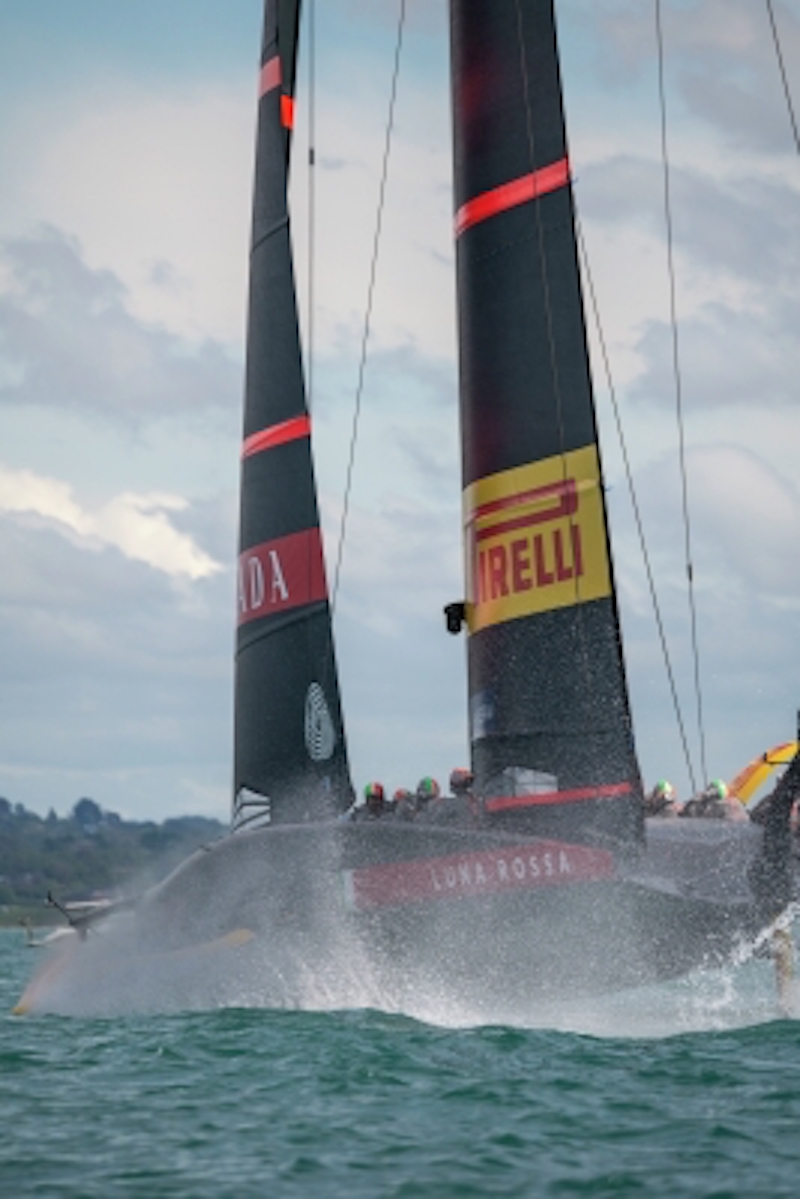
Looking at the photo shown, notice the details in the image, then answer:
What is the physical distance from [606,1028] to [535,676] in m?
2.53

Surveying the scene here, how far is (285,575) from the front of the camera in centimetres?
1631

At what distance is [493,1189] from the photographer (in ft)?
26.9

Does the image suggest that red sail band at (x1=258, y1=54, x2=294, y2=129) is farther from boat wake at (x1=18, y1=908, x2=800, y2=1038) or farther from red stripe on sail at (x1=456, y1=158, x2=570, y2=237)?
boat wake at (x1=18, y1=908, x2=800, y2=1038)

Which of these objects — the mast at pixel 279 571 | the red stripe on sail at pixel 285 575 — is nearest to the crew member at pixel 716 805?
the mast at pixel 279 571

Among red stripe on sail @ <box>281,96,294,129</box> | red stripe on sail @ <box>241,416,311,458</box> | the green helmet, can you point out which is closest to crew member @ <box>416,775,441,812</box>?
the green helmet

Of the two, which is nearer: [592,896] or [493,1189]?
[493,1189]

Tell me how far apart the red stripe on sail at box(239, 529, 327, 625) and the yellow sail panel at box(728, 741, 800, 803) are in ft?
14.2

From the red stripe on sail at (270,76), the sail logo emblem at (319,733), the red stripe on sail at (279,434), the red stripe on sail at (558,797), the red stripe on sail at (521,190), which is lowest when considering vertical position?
the red stripe on sail at (558,797)

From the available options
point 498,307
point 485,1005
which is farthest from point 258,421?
point 485,1005

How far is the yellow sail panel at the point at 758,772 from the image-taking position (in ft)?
58.5

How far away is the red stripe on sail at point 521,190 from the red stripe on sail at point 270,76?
331 centimetres

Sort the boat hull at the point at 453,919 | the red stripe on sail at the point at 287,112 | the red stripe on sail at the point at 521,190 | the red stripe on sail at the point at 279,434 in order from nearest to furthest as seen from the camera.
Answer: the boat hull at the point at 453,919, the red stripe on sail at the point at 521,190, the red stripe on sail at the point at 279,434, the red stripe on sail at the point at 287,112

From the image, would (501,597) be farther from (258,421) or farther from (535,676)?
(258,421)

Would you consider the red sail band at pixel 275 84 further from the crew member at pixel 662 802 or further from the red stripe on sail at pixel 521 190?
the crew member at pixel 662 802
